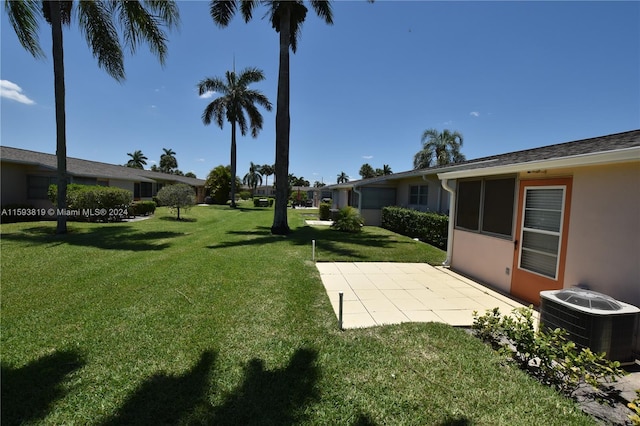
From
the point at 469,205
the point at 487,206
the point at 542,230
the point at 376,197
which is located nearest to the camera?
the point at 542,230

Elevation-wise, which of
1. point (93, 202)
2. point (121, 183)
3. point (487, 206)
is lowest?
point (93, 202)

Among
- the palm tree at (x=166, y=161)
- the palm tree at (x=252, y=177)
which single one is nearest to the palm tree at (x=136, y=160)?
the palm tree at (x=166, y=161)

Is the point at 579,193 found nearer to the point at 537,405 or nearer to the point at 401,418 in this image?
the point at 537,405

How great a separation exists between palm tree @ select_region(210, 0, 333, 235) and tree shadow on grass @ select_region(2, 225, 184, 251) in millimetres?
4902

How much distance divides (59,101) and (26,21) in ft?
9.24

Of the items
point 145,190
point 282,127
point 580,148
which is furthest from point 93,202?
point 580,148

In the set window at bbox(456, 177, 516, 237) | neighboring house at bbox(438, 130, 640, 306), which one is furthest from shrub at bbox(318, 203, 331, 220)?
neighboring house at bbox(438, 130, 640, 306)

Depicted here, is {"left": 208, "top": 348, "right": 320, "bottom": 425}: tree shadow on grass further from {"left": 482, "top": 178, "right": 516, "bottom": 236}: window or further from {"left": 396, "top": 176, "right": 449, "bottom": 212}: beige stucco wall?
{"left": 396, "top": 176, "right": 449, "bottom": 212}: beige stucco wall

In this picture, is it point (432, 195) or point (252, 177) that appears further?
point (252, 177)

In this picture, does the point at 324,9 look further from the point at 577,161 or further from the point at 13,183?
the point at 13,183

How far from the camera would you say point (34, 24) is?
10.6 metres

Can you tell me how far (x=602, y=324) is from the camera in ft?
9.92

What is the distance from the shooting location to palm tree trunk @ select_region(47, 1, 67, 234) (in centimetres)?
1062

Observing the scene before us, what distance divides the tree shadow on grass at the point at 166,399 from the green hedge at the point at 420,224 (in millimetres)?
9717
